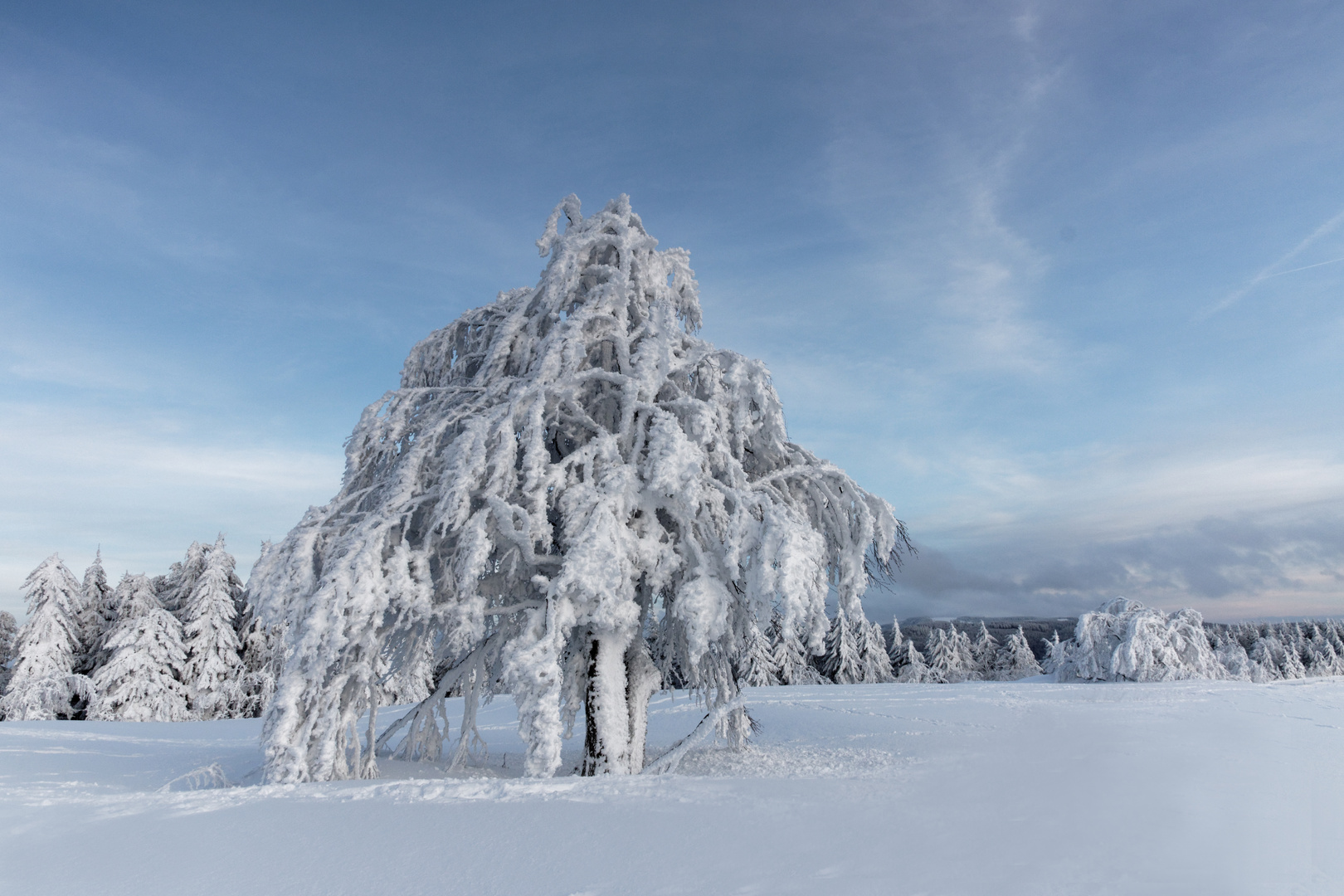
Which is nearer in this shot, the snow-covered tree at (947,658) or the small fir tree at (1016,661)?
the snow-covered tree at (947,658)

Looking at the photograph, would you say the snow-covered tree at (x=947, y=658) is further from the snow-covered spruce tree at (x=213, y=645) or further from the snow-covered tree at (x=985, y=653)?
the snow-covered spruce tree at (x=213, y=645)

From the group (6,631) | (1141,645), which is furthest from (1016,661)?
(6,631)

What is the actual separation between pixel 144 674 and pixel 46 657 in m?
3.91

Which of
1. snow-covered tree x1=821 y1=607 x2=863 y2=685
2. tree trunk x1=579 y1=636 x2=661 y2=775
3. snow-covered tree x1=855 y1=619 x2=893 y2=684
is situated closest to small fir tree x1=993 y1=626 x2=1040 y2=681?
snow-covered tree x1=855 y1=619 x2=893 y2=684

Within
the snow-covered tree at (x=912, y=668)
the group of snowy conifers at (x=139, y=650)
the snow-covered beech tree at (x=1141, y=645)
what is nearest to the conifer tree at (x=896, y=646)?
the snow-covered tree at (x=912, y=668)

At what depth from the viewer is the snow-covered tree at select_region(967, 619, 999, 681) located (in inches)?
2352

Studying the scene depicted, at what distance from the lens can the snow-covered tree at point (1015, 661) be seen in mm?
56256

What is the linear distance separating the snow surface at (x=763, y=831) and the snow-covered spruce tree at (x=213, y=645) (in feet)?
76.2

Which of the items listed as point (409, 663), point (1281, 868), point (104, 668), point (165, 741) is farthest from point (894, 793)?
point (104, 668)

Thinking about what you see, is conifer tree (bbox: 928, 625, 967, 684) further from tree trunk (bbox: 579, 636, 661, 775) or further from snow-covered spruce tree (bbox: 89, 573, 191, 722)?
tree trunk (bbox: 579, 636, 661, 775)

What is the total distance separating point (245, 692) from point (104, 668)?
5191 mm

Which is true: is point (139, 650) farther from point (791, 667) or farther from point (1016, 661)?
point (1016, 661)

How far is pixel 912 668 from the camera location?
5028 centimetres

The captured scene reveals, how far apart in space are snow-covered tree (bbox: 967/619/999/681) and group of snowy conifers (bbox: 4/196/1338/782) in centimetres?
5739
